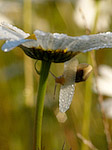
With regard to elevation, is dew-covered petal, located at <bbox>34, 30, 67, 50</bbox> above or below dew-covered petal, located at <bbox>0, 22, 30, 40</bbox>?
below

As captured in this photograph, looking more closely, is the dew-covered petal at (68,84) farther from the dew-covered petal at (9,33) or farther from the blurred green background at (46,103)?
the blurred green background at (46,103)

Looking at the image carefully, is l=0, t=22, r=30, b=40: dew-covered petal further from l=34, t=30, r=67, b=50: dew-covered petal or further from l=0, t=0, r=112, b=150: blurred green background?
l=0, t=0, r=112, b=150: blurred green background

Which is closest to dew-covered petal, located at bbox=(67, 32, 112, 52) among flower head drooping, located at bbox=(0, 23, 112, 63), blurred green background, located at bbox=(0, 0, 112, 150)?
flower head drooping, located at bbox=(0, 23, 112, 63)

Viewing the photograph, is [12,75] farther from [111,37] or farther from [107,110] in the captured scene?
[111,37]

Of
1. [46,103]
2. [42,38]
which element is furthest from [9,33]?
[46,103]

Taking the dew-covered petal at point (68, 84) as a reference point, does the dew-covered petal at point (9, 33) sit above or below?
above

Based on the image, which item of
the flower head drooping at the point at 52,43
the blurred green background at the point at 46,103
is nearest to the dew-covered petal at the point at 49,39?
the flower head drooping at the point at 52,43
